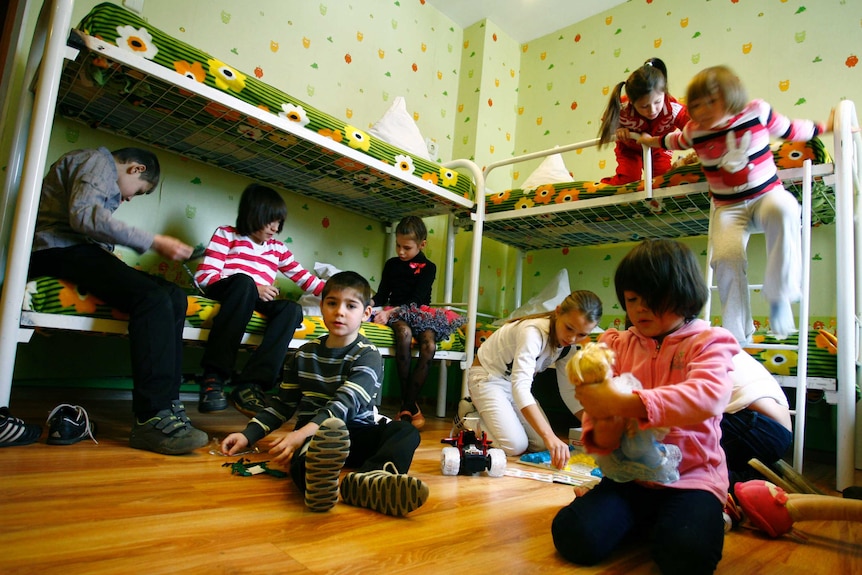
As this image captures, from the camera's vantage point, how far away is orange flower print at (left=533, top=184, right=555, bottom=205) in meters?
2.37

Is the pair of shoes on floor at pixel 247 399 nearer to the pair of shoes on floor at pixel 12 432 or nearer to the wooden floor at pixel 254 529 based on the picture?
the wooden floor at pixel 254 529

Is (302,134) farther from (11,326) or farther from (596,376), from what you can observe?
(596,376)

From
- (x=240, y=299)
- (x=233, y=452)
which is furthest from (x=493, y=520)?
(x=240, y=299)

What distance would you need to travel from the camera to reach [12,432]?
4.10 feet

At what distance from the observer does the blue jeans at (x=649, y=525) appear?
0.78 meters

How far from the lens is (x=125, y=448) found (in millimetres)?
1373

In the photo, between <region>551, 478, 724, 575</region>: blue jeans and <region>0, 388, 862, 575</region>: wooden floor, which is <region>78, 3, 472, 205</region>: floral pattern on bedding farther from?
<region>551, 478, 724, 575</region>: blue jeans

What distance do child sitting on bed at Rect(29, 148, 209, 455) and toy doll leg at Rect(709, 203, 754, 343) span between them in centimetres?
167

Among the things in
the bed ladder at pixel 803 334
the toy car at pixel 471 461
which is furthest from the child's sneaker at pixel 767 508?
the bed ladder at pixel 803 334

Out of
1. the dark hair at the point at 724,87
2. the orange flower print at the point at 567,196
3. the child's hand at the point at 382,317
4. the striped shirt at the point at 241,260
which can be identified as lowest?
the child's hand at the point at 382,317

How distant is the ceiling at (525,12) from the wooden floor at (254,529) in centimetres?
322

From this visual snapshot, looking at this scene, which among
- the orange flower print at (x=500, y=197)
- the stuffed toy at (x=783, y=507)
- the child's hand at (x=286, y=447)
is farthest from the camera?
the orange flower print at (x=500, y=197)

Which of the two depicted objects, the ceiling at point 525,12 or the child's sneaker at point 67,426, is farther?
the ceiling at point 525,12

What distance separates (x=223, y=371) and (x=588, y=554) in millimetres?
1273
